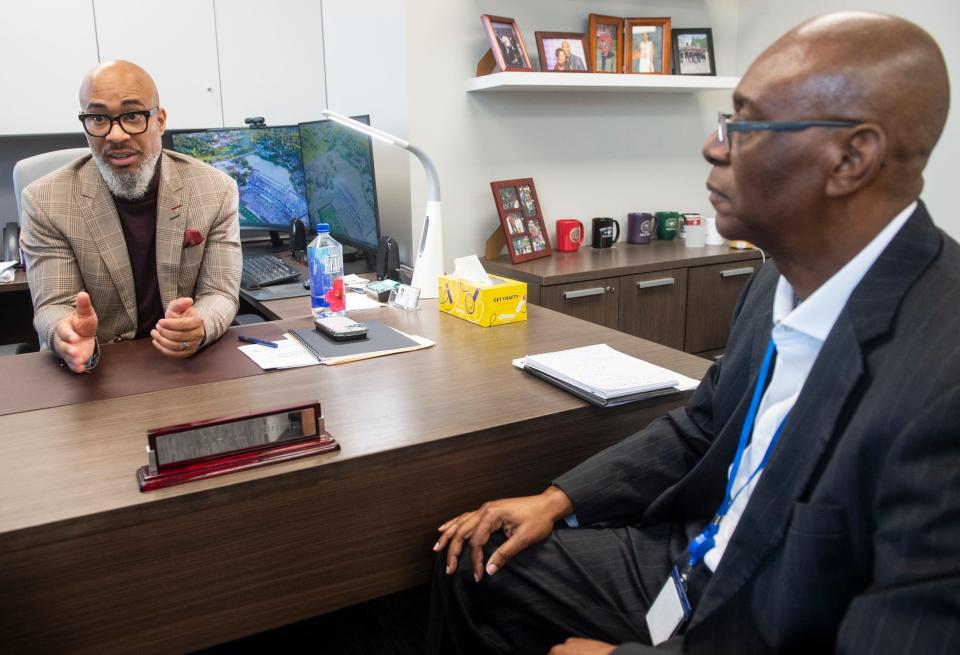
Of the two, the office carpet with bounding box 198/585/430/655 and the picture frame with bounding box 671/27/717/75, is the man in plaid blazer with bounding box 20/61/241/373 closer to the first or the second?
the office carpet with bounding box 198/585/430/655

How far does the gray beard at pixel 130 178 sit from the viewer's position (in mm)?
1930

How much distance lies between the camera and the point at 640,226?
11.1 feet

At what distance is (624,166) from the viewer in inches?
133

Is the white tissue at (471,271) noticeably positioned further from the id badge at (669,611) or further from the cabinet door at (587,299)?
the id badge at (669,611)

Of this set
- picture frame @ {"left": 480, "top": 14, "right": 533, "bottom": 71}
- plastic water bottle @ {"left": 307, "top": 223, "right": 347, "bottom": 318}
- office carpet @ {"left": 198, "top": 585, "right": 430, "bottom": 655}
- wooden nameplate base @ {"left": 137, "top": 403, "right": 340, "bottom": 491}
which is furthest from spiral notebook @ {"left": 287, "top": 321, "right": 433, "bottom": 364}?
picture frame @ {"left": 480, "top": 14, "right": 533, "bottom": 71}

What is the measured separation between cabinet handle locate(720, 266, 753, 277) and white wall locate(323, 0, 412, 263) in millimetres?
1341

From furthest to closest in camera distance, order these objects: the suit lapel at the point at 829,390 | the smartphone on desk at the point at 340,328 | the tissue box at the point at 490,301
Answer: the tissue box at the point at 490,301, the smartphone on desk at the point at 340,328, the suit lapel at the point at 829,390

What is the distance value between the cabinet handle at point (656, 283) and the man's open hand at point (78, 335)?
1995 mm

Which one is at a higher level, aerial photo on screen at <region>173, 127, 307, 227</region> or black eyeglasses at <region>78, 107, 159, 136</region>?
black eyeglasses at <region>78, 107, 159, 136</region>

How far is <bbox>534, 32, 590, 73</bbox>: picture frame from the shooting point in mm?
2932

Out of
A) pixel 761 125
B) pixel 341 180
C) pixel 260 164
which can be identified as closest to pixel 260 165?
pixel 260 164

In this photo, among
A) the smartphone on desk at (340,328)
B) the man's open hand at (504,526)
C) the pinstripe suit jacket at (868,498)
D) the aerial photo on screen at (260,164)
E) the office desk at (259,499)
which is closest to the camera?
the pinstripe suit jacket at (868,498)

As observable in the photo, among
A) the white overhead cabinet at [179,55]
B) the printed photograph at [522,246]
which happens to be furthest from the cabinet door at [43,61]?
the printed photograph at [522,246]

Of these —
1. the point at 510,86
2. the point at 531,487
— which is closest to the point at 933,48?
the point at 531,487
